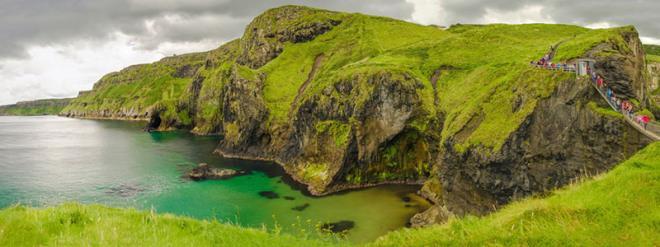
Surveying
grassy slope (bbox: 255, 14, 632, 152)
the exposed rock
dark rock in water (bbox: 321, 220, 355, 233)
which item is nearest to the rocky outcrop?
grassy slope (bbox: 255, 14, 632, 152)

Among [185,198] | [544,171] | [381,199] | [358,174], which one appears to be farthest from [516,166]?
[185,198]

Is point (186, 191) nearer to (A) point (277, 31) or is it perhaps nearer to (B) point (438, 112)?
(B) point (438, 112)

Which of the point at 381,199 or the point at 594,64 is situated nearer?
the point at 594,64

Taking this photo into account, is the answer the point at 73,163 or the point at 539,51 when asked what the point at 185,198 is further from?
the point at 539,51

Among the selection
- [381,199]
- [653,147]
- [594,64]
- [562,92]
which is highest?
[594,64]

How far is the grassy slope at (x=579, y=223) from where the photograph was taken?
31.8 feet

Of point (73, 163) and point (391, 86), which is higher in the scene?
point (391, 86)

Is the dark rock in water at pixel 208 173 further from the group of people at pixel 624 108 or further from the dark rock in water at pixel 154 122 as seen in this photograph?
the dark rock in water at pixel 154 122

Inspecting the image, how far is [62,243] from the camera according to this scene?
34.1 feet

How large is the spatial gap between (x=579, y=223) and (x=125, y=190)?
245ft

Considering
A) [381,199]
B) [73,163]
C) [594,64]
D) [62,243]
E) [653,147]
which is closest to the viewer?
[62,243]

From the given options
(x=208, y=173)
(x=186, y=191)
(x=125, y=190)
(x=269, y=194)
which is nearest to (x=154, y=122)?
(x=208, y=173)

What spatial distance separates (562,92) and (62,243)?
1774 inches

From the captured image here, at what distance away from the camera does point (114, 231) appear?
36.0 feet
